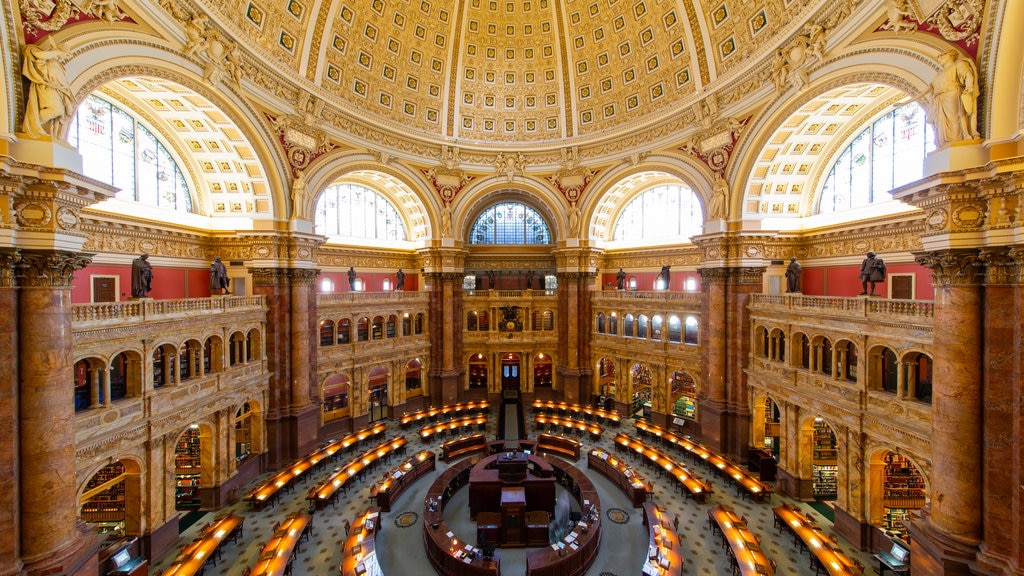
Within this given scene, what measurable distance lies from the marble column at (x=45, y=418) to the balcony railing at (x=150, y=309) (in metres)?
2.06

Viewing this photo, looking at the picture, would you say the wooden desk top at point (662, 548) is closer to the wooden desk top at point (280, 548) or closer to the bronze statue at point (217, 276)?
the wooden desk top at point (280, 548)

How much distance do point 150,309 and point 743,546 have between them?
21.7m

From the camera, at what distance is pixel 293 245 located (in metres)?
20.5

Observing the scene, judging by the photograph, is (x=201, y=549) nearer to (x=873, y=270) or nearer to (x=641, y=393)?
(x=873, y=270)

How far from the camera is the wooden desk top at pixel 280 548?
1211 centimetres

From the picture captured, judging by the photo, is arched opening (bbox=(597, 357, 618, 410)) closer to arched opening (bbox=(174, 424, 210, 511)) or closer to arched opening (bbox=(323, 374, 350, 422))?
arched opening (bbox=(323, 374, 350, 422))

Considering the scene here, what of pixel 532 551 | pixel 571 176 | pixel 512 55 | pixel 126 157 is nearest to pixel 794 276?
pixel 571 176

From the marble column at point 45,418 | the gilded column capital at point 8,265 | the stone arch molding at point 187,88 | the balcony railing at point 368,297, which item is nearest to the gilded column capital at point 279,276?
the balcony railing at point 368,297

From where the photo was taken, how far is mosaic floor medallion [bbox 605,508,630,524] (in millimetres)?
16125

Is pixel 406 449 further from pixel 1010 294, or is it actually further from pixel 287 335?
pixel 1010 294

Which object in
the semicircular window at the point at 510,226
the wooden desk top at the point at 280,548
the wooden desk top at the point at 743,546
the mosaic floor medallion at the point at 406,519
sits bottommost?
the mosaic floor medallion at the point at 406,519

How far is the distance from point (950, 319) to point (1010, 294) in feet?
3.87


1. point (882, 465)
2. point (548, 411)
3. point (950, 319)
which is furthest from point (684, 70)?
point (548, 411)

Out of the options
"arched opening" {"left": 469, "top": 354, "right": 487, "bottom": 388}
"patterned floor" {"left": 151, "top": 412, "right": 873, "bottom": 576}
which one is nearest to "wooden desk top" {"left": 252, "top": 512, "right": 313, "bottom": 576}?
"patterned floor" {"left": 151, "top": 412, "right": 873, "bottom": 576}
